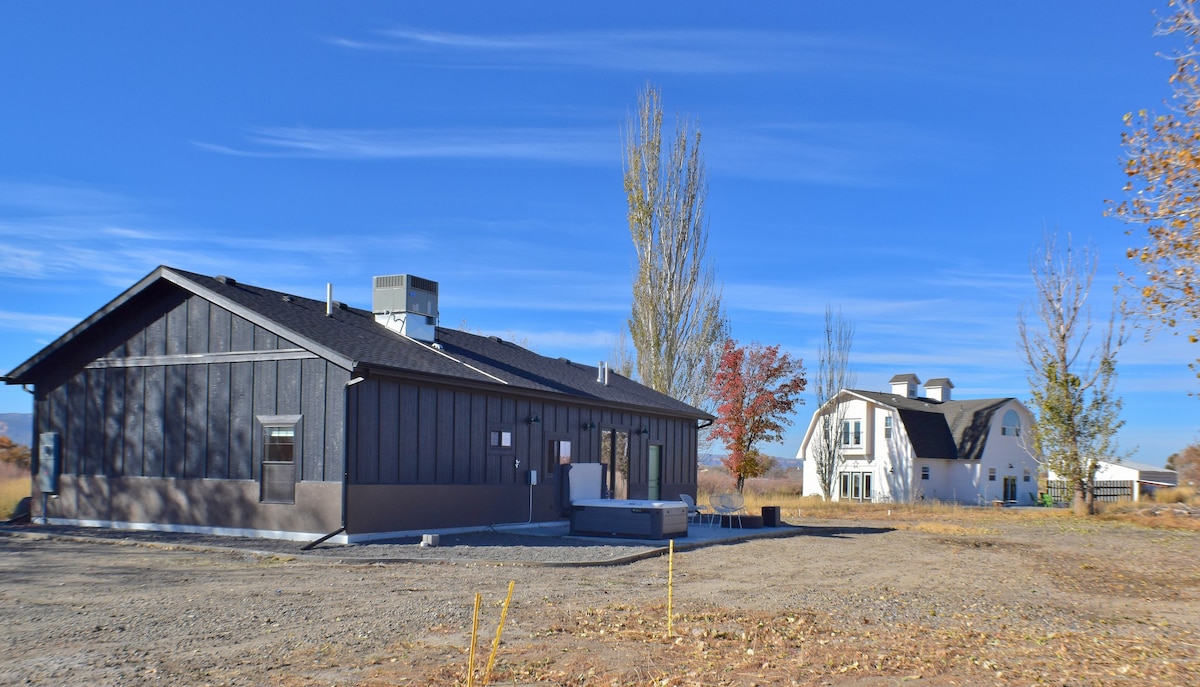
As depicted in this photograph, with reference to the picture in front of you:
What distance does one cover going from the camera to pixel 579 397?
23.0m

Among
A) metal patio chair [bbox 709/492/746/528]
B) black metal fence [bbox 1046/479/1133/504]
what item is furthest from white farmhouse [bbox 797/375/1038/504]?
metal patio chair [bbox 709/492/746/528]

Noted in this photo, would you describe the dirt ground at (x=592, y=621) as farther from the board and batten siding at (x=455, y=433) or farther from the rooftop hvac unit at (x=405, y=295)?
the rooftop hvac unit at (x=405, y=295)

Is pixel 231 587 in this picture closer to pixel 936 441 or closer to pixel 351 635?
pixel 351 635

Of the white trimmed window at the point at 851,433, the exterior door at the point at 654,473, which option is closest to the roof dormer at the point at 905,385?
the white trimmed window at the point at 851,433

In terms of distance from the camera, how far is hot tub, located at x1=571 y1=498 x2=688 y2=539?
61.2 feet

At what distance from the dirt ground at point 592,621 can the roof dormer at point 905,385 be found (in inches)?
1422

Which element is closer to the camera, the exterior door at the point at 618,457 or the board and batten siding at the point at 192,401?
the board and batten siding at the point at 192,401

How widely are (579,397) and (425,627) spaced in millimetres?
13925

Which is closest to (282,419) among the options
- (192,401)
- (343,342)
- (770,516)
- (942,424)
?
(343,342)

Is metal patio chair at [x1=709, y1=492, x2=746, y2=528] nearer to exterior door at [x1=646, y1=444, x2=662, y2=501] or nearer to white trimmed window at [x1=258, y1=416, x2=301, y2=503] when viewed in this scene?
exterior door at [x1=646, y1=444, x2=662, y2=501]

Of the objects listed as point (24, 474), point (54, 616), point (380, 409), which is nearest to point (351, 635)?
point (54, 616)

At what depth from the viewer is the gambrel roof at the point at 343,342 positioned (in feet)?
57.0

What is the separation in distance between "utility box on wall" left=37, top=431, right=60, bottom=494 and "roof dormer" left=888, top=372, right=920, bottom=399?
41.5 metres

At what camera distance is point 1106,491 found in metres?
49.9
